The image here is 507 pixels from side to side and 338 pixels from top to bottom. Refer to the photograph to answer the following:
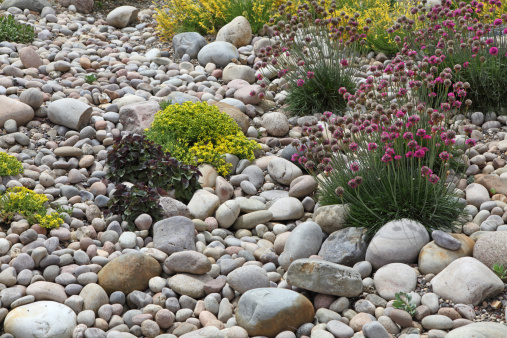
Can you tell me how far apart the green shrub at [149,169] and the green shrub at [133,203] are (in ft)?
1.11

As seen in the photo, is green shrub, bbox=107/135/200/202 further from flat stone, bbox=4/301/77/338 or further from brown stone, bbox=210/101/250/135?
flat stone, bbox=4/301/77/338

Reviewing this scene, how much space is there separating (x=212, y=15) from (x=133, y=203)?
5.01 meters

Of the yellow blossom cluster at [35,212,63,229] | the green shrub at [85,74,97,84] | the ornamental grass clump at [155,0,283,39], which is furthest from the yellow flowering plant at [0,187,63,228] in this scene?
the ornamental grass clump at [155,0,283,39]

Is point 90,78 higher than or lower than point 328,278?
lower

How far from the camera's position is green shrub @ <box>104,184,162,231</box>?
4582 millimetres

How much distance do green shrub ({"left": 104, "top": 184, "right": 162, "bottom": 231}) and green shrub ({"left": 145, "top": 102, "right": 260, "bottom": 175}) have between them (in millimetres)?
901

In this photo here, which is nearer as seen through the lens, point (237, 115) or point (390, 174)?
point (390, 174)

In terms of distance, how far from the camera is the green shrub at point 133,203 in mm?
4582

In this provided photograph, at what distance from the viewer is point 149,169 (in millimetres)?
5070

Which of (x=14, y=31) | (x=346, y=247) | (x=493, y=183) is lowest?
(x=14, y=31)

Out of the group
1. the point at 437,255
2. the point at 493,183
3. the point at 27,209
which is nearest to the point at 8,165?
the point at 27,209

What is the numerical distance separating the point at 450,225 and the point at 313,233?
1.10 metres

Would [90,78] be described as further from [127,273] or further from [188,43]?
[127,273]

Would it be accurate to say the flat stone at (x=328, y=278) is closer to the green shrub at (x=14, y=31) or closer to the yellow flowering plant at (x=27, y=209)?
the yellow flowering plant at (x=27, y=209)
